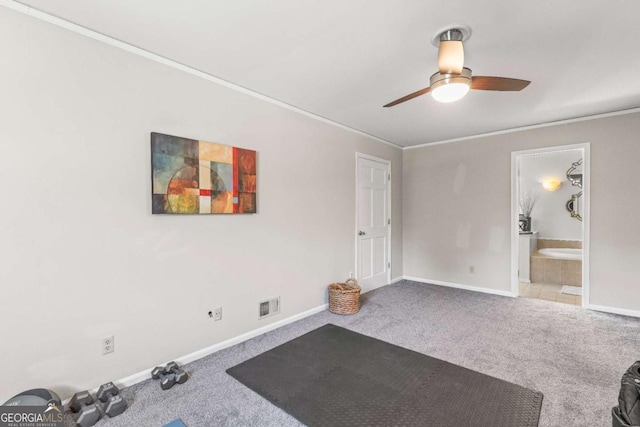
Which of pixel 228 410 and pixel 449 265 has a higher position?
pixel 449 265

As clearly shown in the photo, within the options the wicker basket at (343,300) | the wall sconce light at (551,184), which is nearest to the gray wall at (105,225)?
the wicker basket at (343,300)

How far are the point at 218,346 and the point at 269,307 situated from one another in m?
0.62

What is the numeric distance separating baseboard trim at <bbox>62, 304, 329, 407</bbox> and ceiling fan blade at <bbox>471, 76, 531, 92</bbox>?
2.74 meters

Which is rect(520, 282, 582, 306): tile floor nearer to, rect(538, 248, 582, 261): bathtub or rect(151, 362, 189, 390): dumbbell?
rect(538, 248, 582, 261): bathtub

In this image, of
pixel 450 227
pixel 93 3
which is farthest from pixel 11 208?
pixel 450 227

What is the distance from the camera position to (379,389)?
2.11m

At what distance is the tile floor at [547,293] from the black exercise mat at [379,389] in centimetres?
281

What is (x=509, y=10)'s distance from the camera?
5.81 feet

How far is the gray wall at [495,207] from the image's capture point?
355 cm

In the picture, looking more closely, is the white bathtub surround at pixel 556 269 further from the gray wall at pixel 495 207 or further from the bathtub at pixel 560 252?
the gray wall at pixel 495 207

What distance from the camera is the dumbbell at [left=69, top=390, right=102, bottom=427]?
1.73 metres

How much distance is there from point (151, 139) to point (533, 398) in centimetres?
318

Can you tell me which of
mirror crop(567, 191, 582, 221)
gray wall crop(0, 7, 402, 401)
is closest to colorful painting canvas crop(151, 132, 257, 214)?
gray wall crop(0, 7, 402, 401)

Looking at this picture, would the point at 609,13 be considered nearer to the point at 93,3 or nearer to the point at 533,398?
the point at 533,398
